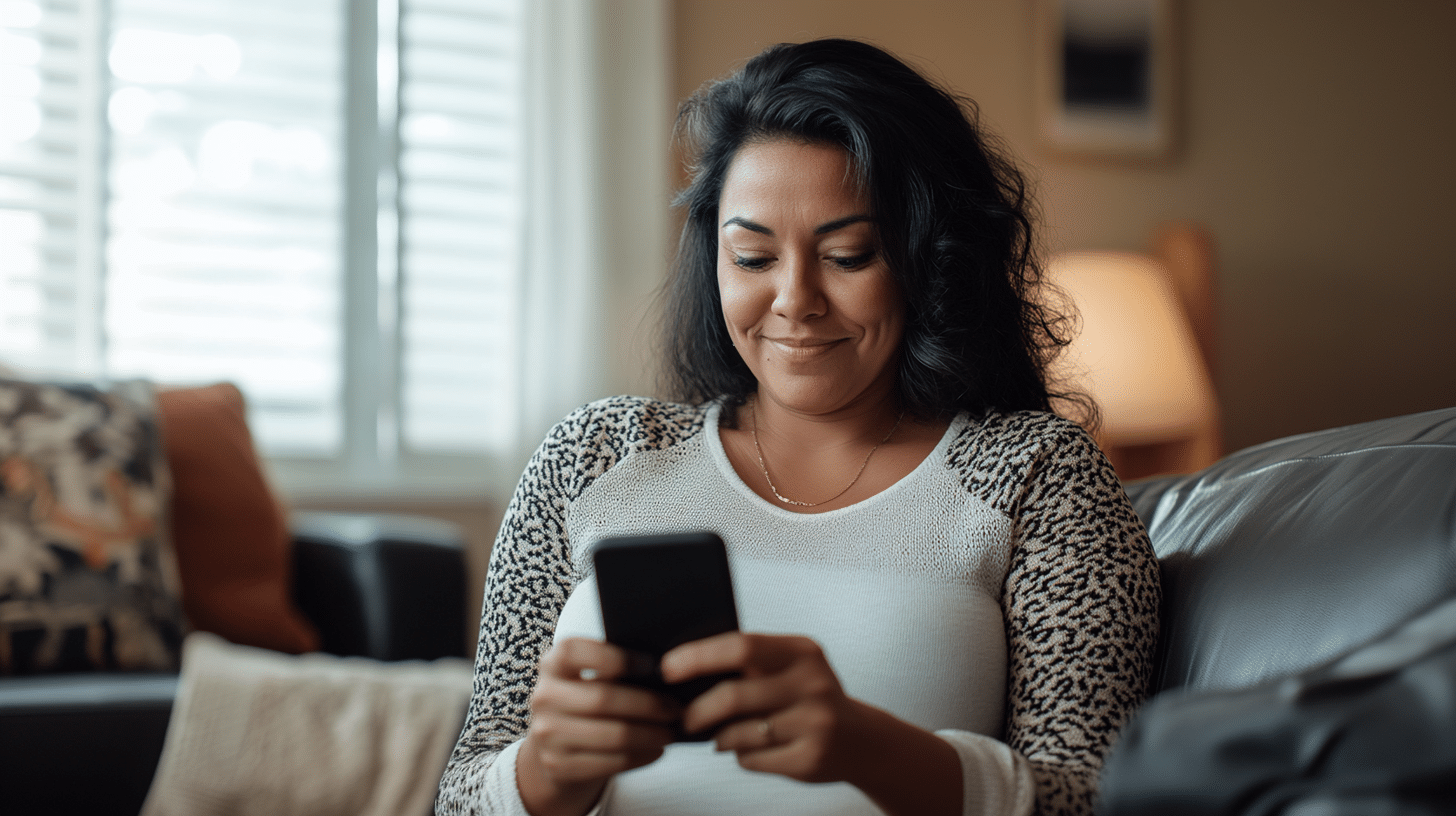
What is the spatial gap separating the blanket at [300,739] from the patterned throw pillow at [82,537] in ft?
0.78

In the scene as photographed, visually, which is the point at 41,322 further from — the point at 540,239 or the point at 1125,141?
the point at 1125,141

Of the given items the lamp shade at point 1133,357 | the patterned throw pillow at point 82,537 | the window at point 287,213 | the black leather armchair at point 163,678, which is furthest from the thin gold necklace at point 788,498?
the window at point 287,213

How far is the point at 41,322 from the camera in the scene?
2.19 metres

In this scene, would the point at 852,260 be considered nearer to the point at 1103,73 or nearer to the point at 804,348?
the point at 804,348

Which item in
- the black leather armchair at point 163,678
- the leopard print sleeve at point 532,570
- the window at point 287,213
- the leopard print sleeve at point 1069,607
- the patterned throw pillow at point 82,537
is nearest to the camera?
Answer: the leopard print sleeve at point 1069,607

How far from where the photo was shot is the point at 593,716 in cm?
64

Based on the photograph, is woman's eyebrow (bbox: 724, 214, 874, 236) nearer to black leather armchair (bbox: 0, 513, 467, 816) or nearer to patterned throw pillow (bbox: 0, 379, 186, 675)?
black leather armchair (bbox: 0, 513, 467, 816)

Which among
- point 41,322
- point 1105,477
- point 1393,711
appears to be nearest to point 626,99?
point 41,322

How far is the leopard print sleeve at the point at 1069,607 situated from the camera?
2.64 feet

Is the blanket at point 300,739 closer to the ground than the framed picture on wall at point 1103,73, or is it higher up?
closer to the ground

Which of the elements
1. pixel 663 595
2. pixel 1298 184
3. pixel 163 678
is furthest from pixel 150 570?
pixel 1298 184

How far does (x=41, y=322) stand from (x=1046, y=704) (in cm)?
208

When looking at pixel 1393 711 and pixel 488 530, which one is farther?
pixel 488 530

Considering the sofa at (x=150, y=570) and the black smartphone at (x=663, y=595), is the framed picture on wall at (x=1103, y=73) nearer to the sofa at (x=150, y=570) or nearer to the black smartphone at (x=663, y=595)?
the sofa at (x=150, y=570)
